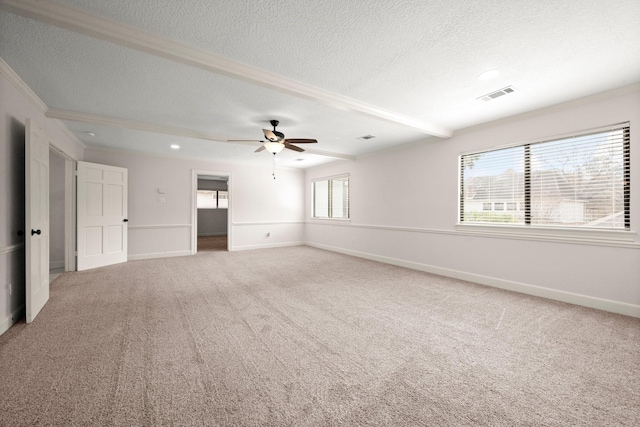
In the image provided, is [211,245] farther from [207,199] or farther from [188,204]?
[207,199]

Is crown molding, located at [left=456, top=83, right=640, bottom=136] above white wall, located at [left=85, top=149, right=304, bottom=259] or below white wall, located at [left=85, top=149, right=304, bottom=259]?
above

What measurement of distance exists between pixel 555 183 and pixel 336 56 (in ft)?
10.8

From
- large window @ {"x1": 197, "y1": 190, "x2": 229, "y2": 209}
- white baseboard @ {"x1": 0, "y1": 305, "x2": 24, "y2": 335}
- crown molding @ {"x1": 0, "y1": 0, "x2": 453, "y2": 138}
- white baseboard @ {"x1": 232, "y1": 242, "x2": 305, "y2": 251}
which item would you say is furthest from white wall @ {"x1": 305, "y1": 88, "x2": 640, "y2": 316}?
large window @ {"x1": 197, "y1": 190, "x2": 229, "y2": 209}

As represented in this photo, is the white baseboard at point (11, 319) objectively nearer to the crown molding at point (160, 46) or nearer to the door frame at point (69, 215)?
the door frame at point (69, 215)

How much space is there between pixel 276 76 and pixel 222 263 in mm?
4181

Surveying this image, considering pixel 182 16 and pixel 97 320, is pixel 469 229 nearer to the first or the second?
pixel 182 16

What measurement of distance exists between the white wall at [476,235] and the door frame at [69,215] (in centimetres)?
561

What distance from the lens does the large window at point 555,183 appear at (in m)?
3.01

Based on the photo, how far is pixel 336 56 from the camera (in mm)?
2359

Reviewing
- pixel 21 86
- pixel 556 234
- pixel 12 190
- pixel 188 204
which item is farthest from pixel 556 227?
pixel 188 204

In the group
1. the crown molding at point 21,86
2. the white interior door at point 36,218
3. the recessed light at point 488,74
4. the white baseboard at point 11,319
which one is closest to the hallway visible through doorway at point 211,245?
the white interior door at point 36,218

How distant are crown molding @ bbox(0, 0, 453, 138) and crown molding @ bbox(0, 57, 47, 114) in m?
A: 1.17

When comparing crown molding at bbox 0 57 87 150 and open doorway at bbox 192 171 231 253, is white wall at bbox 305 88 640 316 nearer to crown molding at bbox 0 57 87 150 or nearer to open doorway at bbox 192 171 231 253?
crown molding at bbox 0 57 87 150

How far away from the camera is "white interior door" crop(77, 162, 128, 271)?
4.84 meters
